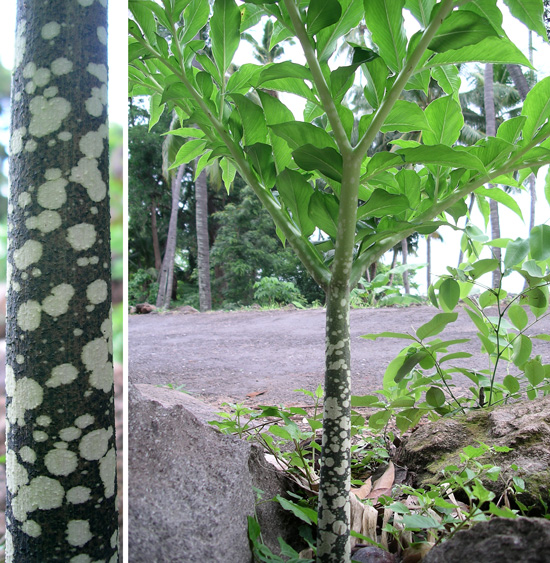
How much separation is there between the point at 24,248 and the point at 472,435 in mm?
645

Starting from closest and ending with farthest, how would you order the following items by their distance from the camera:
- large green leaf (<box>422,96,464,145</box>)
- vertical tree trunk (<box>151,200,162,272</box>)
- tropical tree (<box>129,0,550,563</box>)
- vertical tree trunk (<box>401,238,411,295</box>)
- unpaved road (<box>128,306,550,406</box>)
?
tropical tree (<box>129,0,550,563</box>) → large green leaf (<box>422,96,464,145</box>) → unpaved road (<box>128,306,550,406</box>) → vertical tree trunk (<box>401,238,411,295</box>) → vertical tree trunk (<box>151,200,162,272</box>)

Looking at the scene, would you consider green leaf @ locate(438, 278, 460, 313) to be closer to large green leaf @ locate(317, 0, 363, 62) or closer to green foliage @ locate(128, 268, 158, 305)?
large green leaf @ locate(317, 0, 363, 62)

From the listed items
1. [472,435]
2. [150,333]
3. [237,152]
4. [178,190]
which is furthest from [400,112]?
[178,190]

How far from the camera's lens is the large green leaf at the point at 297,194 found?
51 centimetres

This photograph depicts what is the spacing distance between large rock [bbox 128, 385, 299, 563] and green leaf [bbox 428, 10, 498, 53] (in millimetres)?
498

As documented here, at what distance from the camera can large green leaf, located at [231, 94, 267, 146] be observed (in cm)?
51

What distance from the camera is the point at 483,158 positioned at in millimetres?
516

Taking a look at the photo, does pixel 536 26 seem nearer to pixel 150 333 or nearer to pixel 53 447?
pixel 53 447

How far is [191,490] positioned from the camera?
1.67ft

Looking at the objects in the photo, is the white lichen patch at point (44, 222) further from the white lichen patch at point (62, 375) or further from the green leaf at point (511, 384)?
the green leaf at point (511, 384)

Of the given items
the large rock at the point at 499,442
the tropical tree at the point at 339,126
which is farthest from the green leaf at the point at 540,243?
the large rock at the point at 499,442

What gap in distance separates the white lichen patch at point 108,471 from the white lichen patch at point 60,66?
311mm

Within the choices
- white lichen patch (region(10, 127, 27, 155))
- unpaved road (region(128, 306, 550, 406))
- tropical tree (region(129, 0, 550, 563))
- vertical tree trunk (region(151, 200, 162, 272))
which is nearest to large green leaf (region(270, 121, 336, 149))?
tropical tree (region(129, 0, 550, 563))

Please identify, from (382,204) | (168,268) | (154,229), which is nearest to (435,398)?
(382,204)
